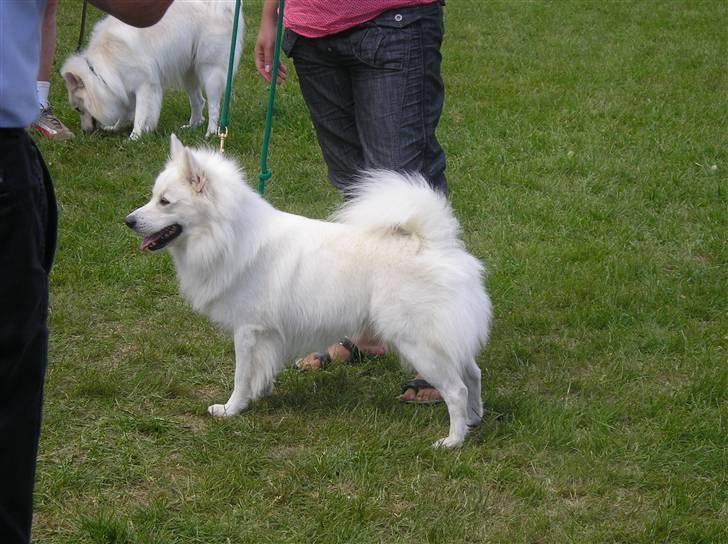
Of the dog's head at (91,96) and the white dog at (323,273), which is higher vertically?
the white dog at (323,273)

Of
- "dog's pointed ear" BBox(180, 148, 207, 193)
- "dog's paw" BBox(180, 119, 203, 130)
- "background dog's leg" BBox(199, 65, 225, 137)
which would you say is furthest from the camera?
"dog's paw" BBox(180, 119, 203, 130)

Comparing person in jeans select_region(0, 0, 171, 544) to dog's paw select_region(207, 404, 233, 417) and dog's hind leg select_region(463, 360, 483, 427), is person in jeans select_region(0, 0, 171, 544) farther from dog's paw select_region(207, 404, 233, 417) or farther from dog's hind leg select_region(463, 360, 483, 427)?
dog's hind leg select_region(463, 360, 483, 427)

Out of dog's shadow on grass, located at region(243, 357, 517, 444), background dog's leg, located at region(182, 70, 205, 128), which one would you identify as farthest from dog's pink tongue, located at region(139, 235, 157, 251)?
background dog's leg, located at region(182, 70, 205, 128)

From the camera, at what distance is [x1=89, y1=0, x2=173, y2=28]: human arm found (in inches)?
66.2

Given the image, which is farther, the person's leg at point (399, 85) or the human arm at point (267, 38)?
the human arm at point (267, 38)

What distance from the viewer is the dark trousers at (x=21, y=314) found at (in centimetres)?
154

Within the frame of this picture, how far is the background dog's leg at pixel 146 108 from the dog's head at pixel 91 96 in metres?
0.18

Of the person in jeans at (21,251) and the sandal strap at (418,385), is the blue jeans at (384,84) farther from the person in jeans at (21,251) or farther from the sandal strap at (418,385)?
the person in jeans at (21,251)

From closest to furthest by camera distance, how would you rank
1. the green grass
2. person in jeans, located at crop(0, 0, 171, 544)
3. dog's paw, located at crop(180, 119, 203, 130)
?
person in jeans, located at crop(0, 0, 171, 544)
the green grass
dog's paw, located at crop(180, 119, 203, 130)

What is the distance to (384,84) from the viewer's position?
11.2ft

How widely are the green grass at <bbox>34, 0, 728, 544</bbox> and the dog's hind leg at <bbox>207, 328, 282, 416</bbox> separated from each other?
8 cm

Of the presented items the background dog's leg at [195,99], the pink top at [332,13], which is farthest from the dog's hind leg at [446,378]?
the background dog's leg at [195,99]

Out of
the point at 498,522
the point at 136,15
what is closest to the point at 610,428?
the point at 498,522

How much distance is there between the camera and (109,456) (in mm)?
3178
